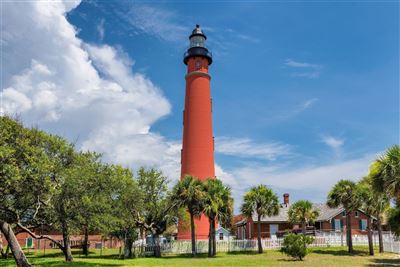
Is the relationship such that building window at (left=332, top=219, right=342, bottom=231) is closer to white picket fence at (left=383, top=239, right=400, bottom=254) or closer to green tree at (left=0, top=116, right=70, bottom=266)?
white picket fence at (left=383, top=239, right=400, bottom=254)

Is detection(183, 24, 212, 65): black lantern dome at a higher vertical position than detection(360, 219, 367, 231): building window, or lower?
higher

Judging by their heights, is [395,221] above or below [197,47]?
below

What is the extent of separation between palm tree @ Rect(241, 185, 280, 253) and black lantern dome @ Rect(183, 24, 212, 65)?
17440 millimetres

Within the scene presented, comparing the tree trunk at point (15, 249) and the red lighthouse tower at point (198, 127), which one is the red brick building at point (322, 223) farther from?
the tree trunk at point (15, 249)

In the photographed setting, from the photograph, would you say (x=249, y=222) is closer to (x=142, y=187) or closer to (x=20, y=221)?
(x=142, y=187)

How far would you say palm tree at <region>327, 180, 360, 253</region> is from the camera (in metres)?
34.8

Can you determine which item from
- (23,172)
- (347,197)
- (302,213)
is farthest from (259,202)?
(23,172)

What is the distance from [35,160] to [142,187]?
766 inches

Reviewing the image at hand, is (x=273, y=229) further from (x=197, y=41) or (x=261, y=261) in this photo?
(x=197, y=41)

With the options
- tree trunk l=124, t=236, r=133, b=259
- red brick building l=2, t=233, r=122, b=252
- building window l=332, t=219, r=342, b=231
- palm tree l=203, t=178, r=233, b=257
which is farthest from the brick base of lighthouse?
red brick building l=2, t=233, r=122, b=252

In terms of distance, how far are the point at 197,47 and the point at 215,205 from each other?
20.1 meters

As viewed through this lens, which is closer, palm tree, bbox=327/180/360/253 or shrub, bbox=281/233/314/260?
shrub, bbox=281/233/314/260

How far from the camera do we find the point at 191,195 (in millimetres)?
36188

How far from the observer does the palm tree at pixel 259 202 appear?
1486 inches
